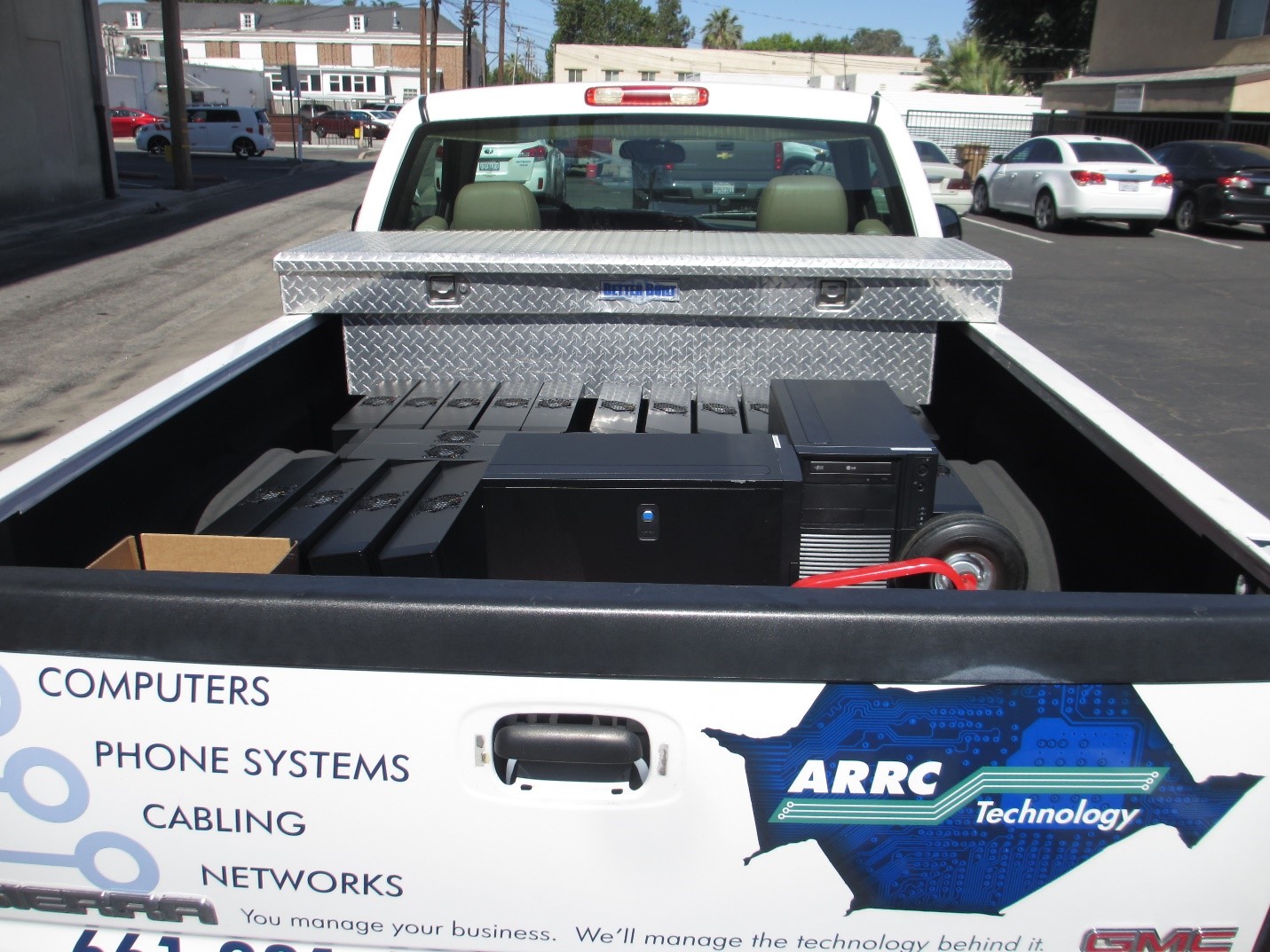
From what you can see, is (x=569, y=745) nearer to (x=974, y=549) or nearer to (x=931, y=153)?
(x=974, y=549)

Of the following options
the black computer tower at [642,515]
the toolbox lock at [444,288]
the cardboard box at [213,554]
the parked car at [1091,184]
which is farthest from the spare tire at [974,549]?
the parked car at [1091,184]

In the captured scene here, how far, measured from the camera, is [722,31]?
112062 millimetres

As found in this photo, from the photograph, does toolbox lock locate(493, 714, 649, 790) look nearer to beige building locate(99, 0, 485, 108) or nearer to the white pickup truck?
the white pickup truck

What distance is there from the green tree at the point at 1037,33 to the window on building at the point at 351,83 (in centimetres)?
4892

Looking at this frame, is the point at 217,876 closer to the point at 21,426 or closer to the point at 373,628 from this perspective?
the point at 373,628

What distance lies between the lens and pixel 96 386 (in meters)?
8.09

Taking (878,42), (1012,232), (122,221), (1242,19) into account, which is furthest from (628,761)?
(878,42)

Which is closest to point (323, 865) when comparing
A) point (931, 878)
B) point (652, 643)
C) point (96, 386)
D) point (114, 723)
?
point (114, 723)

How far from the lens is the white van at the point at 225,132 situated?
135ft

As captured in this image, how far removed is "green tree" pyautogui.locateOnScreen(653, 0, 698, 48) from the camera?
354 ft

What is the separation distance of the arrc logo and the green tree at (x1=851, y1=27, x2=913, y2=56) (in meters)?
161

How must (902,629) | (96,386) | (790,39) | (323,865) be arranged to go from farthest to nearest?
1. (790,39)
2. (96,386)
3. (323,865)
4. (902,629)

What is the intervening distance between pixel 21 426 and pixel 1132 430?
23.2ft

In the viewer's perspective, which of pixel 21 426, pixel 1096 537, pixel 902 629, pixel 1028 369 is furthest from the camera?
pixel 21 426
